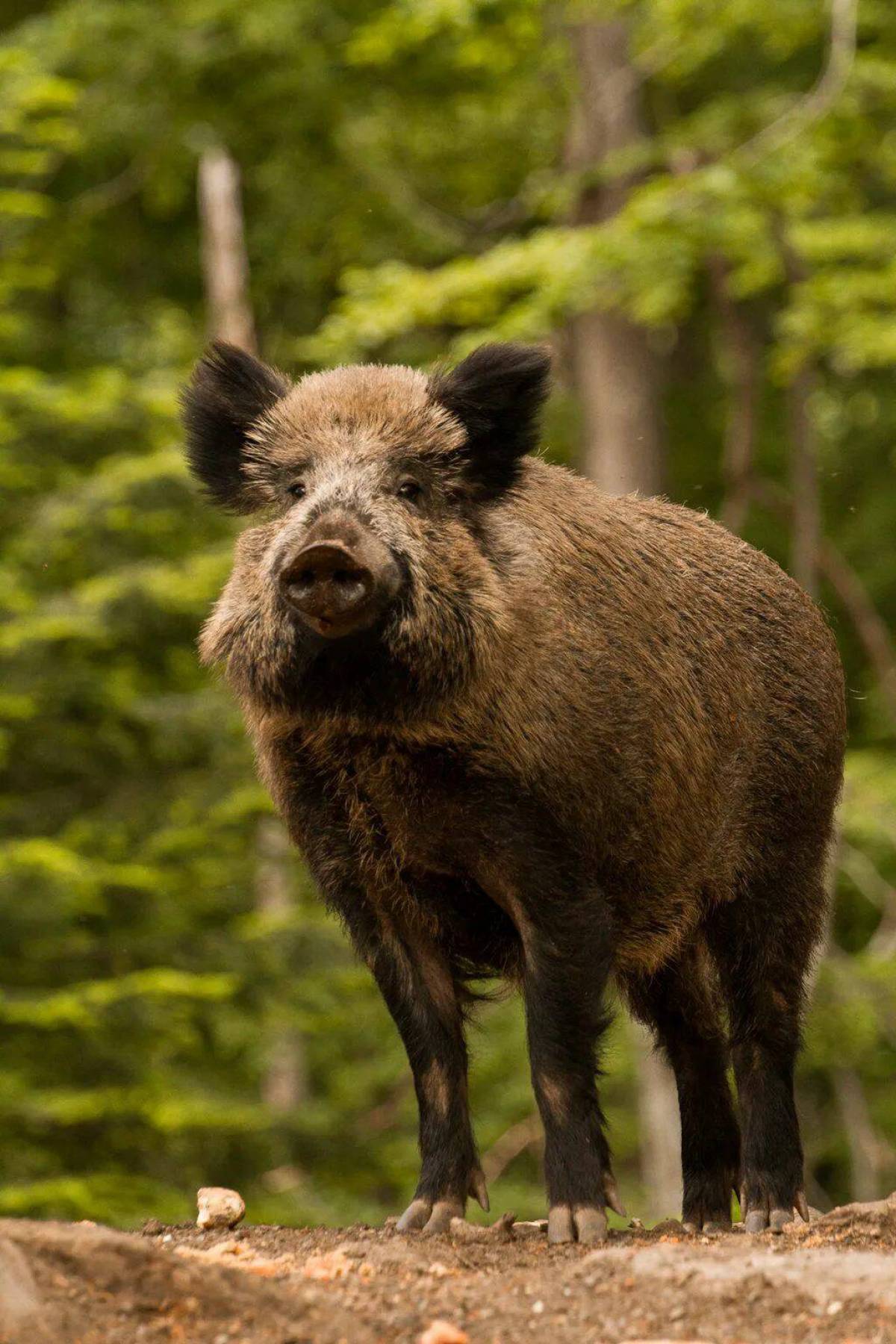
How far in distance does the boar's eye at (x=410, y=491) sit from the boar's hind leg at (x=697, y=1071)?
202cm

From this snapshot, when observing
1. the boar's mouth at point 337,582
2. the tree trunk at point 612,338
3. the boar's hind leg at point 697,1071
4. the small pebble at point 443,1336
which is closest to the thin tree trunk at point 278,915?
the tree trunk at point 612,338

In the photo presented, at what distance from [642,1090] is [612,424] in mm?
5597

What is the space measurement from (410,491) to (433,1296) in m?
2.49

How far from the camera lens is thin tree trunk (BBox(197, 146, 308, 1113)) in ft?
65.7

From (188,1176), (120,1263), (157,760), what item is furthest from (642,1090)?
(120,1263)

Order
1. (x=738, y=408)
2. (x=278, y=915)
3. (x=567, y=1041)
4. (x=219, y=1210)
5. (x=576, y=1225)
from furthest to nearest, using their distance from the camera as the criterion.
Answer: (x=738, y=408)
(x=278, y=915)
(x=219, y=1210)
(x=567, y=1041)
(x=576, y=1225)

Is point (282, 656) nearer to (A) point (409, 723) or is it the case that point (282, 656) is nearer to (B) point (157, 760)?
(A) point (409, 723)

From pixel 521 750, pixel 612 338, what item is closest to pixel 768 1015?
pixel 521 750

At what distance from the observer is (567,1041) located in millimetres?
5961

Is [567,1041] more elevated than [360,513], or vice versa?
[360,513]

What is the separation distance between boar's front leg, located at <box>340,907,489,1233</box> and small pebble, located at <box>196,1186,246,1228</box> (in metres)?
0.53

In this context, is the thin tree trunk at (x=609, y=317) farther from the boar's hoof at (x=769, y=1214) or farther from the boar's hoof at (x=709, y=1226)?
the boar's hoof at (x=769, y=1214)

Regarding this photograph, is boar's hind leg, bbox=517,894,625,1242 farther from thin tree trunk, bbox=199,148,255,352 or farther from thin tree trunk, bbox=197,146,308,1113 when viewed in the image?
thin tree trunk, bbox=199,148,255,352

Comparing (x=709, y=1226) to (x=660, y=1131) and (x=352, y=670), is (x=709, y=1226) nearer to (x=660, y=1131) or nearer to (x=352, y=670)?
(x=352, y=670)
